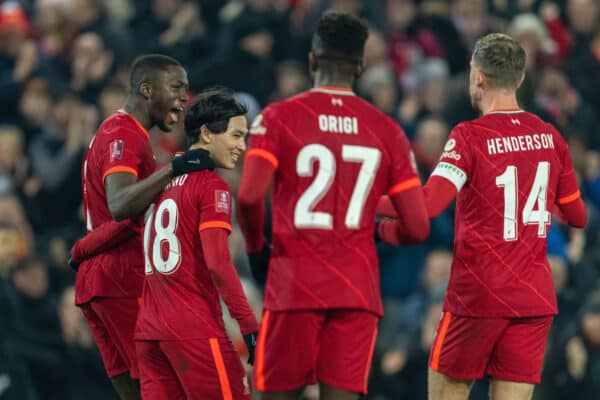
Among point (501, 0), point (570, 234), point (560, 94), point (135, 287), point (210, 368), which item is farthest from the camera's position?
point (501, 0)

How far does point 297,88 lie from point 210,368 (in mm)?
7019

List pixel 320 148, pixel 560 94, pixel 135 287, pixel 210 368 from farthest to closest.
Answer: pixel 560 94 → pixel 135 287 → pixel 210 368 → pixel 320 148

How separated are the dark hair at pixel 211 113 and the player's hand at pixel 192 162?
5.9 inches

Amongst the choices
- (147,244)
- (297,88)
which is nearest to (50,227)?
(297,88)

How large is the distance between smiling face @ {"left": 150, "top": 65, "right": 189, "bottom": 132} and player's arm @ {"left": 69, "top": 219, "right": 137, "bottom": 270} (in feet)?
2.06

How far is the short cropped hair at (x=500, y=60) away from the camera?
22.1ft

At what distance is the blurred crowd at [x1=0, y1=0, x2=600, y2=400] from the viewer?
10.8m

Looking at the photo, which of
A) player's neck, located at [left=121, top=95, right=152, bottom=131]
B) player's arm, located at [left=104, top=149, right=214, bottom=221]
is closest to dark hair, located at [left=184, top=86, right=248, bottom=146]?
player's arm, located at [left=104, top=149, right=214, bottom=221]

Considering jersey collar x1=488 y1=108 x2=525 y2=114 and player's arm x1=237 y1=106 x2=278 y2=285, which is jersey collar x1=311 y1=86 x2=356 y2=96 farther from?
jersey collar x1=488 y1=108 x2=525 y2=114

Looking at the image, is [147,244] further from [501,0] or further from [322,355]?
[501,0]

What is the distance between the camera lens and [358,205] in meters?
5.84

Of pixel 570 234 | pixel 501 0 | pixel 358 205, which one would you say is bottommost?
pixel 570 234

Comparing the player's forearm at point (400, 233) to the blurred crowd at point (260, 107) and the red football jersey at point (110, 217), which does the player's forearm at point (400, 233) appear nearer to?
the red football jersey at point (110, 217)

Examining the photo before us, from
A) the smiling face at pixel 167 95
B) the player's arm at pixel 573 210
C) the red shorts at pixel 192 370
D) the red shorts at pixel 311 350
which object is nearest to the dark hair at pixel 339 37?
the red shorts at pixel 311 350
